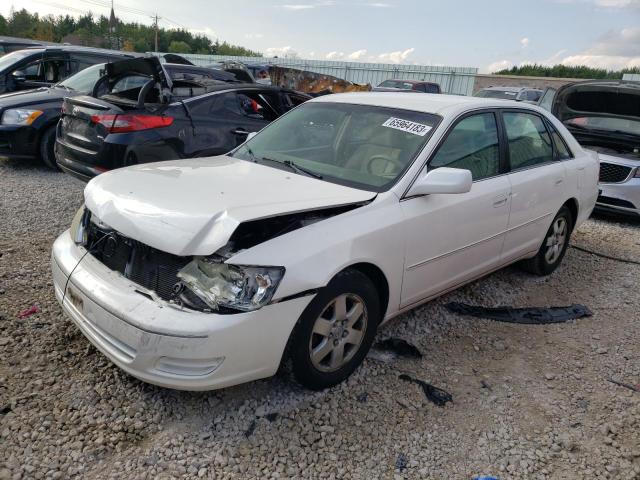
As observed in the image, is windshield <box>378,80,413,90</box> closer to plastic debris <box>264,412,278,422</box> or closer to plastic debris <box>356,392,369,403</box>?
plastic debris <box>356,392,369,403</box>

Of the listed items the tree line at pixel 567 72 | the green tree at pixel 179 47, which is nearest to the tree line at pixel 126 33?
the green tree at pixel 179 47

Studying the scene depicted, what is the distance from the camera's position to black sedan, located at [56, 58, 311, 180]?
210 inches

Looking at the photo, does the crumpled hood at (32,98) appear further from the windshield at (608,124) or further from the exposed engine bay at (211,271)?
the windshield at (608,124)

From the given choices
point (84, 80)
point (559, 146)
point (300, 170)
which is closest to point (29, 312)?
point (300, 170)

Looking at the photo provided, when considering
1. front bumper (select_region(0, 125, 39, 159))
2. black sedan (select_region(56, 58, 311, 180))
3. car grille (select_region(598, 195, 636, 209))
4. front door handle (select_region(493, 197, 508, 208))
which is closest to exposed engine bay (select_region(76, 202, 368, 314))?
front door handle (select_region(493, 197, 508, 208))

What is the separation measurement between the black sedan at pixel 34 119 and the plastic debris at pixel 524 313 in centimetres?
495

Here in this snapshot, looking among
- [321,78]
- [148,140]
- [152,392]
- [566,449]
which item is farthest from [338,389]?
[321,78]

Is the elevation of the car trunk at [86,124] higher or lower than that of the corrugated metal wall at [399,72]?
lower

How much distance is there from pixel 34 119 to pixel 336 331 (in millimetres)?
6296

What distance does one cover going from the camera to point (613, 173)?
703 cm

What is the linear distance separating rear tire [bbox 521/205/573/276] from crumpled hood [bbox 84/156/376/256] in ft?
8.15

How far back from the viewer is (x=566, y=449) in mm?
2654

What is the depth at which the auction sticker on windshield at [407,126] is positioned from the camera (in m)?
3.45

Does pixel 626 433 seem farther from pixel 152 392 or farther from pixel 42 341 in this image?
pixel 42 341
